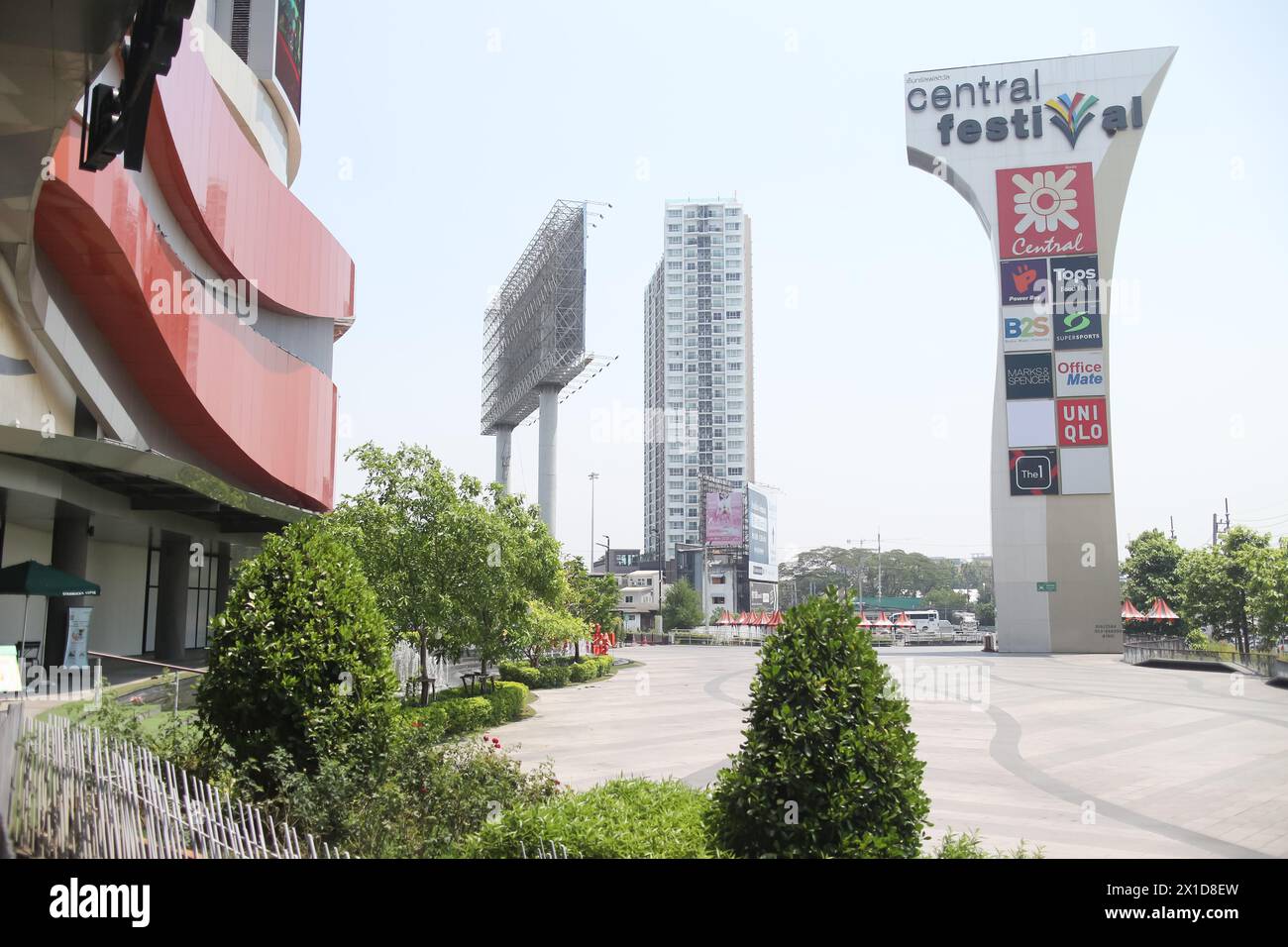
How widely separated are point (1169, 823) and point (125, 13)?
13337 mm

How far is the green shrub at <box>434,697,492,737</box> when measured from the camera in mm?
17266

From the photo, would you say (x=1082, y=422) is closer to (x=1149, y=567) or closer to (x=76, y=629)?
(x=1149, y=567)

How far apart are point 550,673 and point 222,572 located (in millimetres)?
15730

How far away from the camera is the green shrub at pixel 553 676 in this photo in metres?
31.0

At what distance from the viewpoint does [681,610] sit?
287ft

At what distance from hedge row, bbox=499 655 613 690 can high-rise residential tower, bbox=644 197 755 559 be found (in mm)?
119993

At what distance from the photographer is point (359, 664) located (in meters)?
8.48

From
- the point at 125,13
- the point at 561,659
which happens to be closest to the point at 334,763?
the point at 125,13

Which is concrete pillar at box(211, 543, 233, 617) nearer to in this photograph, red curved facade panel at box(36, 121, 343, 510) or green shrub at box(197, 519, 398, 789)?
red curved facade panel at box(36, 121, 343, 510)

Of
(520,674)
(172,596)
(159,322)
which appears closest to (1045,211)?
(520,674)

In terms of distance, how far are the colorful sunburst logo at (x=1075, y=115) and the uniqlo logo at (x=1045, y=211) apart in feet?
6.04

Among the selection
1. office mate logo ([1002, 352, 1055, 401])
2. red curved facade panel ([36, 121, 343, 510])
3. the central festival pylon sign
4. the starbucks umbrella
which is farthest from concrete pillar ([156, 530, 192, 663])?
office mate logo ([1002, 352, 1055, 401])

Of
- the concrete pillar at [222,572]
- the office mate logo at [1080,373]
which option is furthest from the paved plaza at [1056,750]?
the office mate logo at [1080,373]
